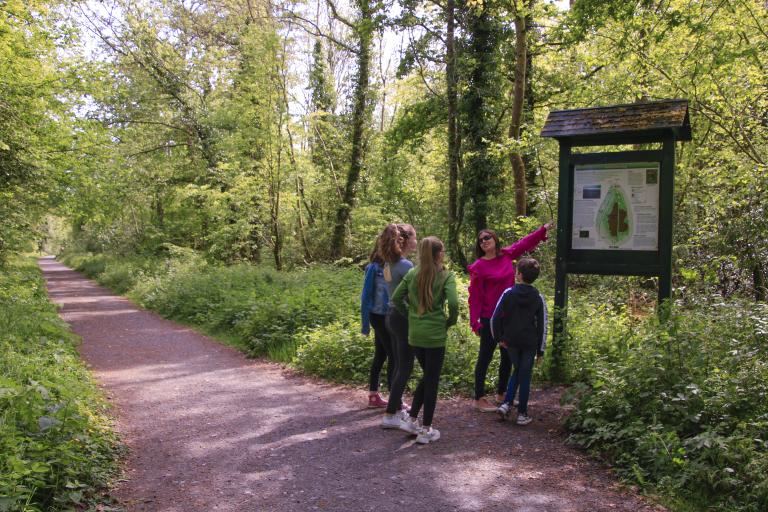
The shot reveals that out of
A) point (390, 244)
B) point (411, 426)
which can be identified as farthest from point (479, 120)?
point (411, 426)

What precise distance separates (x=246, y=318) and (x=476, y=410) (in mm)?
6847

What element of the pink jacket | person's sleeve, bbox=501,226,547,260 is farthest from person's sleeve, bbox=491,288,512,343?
person's sleeve, bbox=501,226,547,260

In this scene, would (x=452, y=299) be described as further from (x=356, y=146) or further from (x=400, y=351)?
(x=356, y=146)

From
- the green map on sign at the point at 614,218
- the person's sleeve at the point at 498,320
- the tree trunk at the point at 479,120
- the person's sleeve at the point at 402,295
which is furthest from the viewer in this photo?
the tree trunk at the point at 479,120

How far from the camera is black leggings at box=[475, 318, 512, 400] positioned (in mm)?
6289

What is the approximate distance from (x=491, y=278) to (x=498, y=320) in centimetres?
56

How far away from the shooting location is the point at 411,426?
555cm

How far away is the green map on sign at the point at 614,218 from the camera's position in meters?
6.61

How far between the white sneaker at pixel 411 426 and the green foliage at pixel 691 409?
1.54 m

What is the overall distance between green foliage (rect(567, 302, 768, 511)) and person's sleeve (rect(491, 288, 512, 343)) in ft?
3.46

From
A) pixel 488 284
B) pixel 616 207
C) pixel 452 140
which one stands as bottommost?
pixel 488 284

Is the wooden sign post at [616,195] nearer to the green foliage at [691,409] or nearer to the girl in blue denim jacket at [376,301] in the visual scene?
the green foliage at [691,409]

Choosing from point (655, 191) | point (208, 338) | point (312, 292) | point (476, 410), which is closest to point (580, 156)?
point (655, 191)

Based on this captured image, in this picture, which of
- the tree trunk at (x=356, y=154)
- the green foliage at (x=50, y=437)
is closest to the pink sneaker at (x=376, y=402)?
the green foliage at (x=50, y=437)
